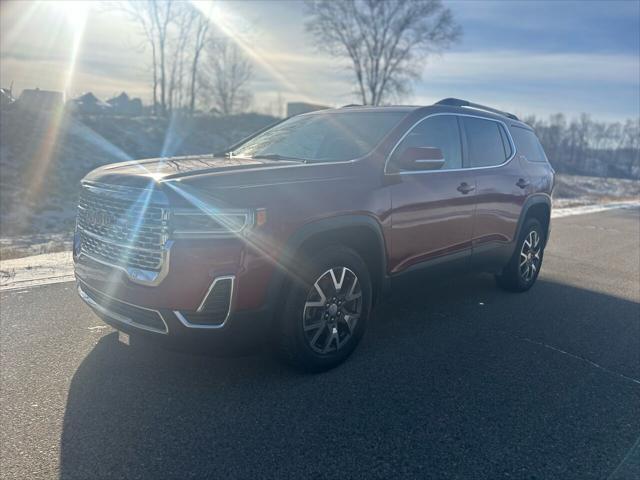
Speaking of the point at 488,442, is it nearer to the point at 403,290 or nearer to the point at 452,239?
the point at 403,290

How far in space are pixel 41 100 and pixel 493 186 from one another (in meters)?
20.4

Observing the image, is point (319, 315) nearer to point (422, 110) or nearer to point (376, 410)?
point (376, 410)

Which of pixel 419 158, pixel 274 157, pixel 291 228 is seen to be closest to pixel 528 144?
pixel 419 158

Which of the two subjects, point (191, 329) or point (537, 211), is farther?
point (537, 211)

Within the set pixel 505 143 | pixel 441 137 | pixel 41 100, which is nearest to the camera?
pixel 441 137

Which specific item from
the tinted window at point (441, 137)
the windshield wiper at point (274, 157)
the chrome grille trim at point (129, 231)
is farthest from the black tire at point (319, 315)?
the tinted window at point (441, 137)

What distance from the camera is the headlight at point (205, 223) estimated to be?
9.86ft

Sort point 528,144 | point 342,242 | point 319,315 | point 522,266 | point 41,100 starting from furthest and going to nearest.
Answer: point 41,100 < point 528,144 < point 522,266 < point 342,242 < point 319,315

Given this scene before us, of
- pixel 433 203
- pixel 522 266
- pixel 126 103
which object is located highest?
pixel 126 103

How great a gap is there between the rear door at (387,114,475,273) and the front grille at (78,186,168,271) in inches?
70.8

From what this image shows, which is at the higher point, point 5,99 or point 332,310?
point 5,99

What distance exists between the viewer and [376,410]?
3.26 metres

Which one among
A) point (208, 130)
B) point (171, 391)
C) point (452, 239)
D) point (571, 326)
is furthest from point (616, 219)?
point (208, 130)

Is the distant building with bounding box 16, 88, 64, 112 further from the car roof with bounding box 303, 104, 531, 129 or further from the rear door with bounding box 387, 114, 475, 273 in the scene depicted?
the rear door with bounding box 387, 114, 475, 273
